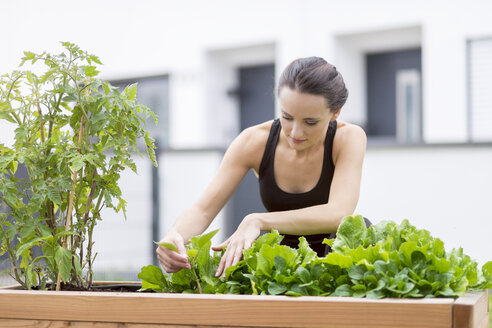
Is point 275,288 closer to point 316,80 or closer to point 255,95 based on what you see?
point 316,80

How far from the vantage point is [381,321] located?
122 cm

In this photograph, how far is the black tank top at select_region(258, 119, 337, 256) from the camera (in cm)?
241

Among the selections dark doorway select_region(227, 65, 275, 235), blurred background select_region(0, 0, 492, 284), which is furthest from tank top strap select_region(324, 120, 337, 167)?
dark doorway select_region(227, 65, 275, 235)

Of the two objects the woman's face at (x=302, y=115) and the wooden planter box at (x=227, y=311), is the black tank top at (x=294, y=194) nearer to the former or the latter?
the woman's face at (x=302, y=115)

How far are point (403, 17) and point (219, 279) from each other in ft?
20.0

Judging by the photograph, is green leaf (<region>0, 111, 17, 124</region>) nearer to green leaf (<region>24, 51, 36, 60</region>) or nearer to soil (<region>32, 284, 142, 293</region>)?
green leaf (<region>24, 51, 36, 60</region>)

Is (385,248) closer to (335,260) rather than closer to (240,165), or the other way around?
(335,260)

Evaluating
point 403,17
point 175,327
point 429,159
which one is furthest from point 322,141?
point 403,17

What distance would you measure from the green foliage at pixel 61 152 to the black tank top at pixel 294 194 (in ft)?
2.56

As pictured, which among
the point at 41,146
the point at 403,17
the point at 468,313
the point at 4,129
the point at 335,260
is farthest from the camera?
the point at 403,17

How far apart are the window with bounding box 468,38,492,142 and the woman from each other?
4.84 m

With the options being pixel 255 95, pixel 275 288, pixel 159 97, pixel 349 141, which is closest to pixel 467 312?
pixel 275 288

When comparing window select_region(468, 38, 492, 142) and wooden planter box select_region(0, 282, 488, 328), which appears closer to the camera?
wooden planter box select_region(0, 282, 488, 328)

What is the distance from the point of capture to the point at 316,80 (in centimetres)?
209
